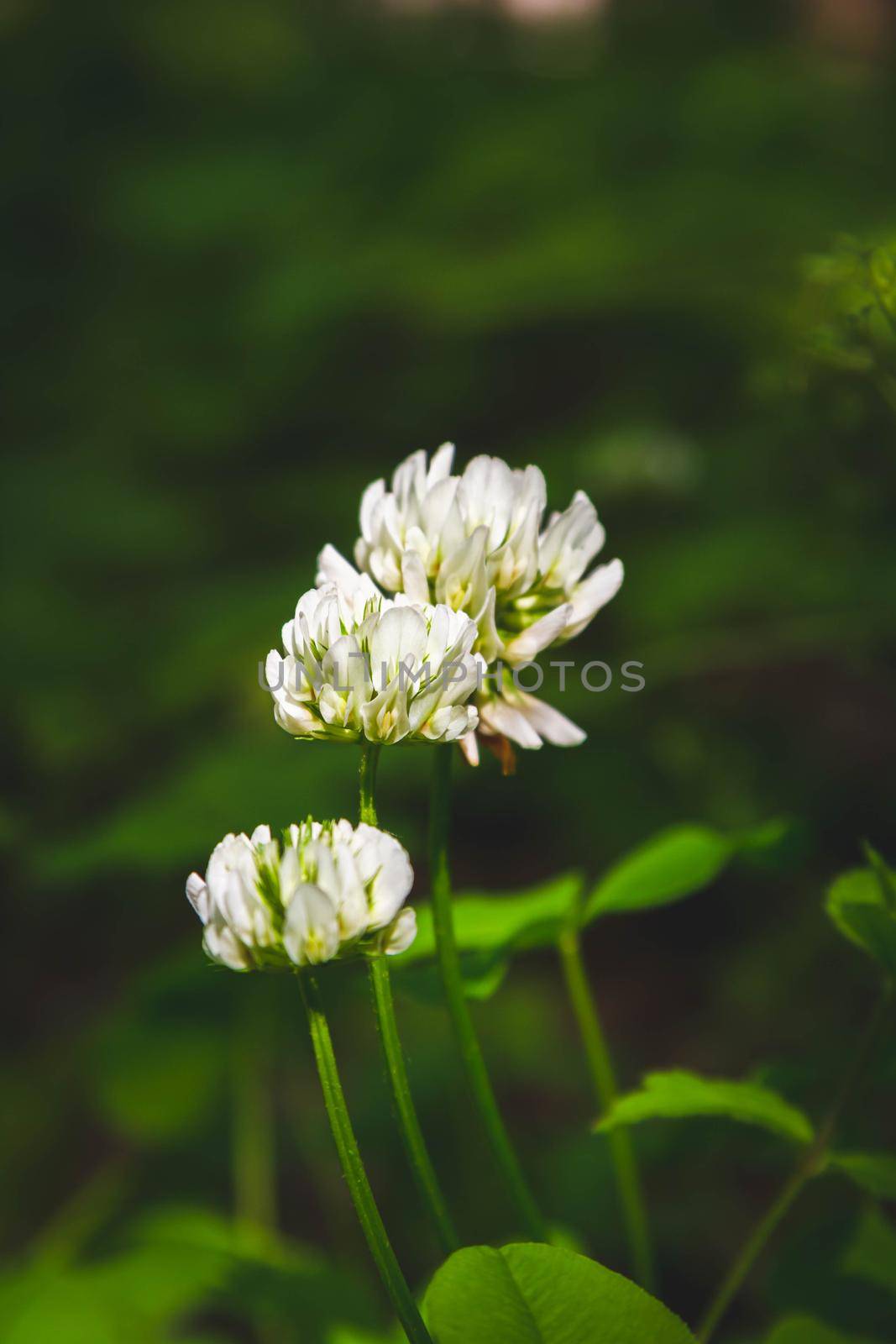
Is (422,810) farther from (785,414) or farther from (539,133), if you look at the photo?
(539,133)

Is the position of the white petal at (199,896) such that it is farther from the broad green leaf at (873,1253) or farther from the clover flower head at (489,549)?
the broad green leaf at (873,1253)

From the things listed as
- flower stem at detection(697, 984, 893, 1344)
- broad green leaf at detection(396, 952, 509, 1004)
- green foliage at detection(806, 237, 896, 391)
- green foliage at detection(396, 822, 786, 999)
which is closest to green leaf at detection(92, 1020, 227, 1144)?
green foliage at detection(396, 822, 786, 999)

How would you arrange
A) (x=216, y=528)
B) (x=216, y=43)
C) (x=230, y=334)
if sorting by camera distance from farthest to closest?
(x=216, y=43), (x=230, y=334), (x=216, y=528)

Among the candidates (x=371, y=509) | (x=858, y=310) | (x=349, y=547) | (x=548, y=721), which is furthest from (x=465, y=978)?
(x=349, y=547)

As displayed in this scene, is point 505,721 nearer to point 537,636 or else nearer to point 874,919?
point 537,636

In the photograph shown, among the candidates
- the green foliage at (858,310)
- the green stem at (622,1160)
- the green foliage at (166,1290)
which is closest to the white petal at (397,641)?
the green stem at (622,1160)

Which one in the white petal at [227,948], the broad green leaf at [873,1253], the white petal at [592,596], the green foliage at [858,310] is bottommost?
the broad green leaf at [873,1253]

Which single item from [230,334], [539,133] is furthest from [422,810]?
[539,133]
